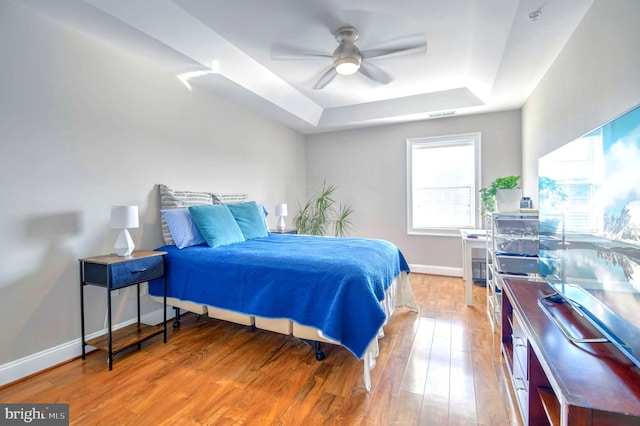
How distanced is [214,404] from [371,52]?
283 cm

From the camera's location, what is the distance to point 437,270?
441 centimetres

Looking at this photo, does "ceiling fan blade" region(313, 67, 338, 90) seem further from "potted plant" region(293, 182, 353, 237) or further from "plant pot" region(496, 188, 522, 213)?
"potted plant" region(293, 182, 353, 237)

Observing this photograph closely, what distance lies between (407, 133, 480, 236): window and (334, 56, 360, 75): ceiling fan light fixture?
2296 mm

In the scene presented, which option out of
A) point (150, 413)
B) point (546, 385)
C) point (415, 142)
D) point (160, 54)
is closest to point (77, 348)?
point (150, 413)

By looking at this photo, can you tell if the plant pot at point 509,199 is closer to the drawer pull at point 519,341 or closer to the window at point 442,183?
the drawer pull at point 519,341

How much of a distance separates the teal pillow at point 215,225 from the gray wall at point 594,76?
2.90 meters

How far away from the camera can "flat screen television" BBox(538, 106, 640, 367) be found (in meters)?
0.98

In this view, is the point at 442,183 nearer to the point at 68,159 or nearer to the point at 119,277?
the point at 119,277

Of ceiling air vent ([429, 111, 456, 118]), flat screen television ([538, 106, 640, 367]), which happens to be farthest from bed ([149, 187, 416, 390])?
ceiling air vent ([429, 111, 456, 118])

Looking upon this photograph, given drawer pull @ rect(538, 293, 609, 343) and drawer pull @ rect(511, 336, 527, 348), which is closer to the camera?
drawer pull @ rect(538, 293, 609, 343)

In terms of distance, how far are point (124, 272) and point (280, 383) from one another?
4.49 ft

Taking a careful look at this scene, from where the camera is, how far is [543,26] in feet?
6.65

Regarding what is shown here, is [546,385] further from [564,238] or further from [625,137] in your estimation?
[625,137]

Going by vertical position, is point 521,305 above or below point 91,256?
below
